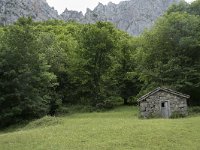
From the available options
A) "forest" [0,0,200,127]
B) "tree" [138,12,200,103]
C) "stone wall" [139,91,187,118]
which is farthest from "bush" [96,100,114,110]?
"stone wall" [139,91,187,118]

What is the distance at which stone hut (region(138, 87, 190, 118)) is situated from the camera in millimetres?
42969

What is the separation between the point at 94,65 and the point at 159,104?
21.3 metres

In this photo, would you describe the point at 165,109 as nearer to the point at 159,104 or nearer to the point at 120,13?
the point at 159,104

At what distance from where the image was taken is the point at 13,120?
46156 millimetres

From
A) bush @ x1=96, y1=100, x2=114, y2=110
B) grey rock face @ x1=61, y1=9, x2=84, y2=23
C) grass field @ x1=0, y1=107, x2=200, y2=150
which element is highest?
grey rock face @ x1=61, y1=9, x2=84, y2=23

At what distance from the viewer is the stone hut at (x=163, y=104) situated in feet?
141

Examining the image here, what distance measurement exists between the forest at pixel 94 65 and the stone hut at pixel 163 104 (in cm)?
583

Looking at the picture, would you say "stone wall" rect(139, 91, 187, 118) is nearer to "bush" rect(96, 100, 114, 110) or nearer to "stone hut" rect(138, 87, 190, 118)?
"stone hut" rect(138, 87, 190, 118)

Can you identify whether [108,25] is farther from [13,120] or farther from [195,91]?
[13,120]

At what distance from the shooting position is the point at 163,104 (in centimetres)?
4356

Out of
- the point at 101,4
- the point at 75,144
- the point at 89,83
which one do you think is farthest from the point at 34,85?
the point at 101,4

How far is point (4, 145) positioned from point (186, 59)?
3275cm

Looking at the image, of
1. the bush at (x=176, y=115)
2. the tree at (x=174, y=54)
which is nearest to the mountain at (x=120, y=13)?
the tree at (x=174, y=54)

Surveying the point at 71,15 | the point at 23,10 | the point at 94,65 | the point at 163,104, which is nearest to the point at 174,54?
the point at 163,104
